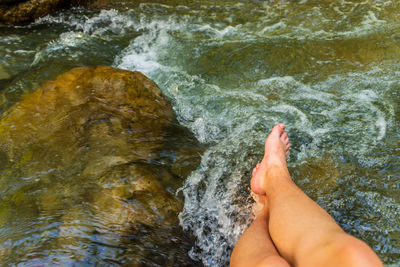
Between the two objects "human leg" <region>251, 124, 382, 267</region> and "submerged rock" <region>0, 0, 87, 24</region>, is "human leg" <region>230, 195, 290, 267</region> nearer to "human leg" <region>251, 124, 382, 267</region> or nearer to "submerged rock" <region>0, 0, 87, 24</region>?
"human leg" <region>251, 124, 382, 267</region>

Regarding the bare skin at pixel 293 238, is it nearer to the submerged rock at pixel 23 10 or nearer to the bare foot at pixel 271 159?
the bare foot at pixel 271 159

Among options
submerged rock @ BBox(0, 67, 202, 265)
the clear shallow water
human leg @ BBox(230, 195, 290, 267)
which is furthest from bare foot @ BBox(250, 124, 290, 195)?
submerged rock @ BBox(0, 67, 202, 265)

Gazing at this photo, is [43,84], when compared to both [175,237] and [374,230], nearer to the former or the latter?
[175,237]

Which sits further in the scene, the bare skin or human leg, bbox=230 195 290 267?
human leg, bbox=230 195 290 267

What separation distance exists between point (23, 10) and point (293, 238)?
5.18 m

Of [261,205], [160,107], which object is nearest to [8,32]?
[160,107]

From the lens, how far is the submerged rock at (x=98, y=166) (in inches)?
70.7

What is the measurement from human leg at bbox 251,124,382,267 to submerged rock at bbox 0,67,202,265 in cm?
58

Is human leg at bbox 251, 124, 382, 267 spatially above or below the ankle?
above

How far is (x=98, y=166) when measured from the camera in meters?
2.17

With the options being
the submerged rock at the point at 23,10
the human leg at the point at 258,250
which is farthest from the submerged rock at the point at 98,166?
the submerged rock at the point at 23,10

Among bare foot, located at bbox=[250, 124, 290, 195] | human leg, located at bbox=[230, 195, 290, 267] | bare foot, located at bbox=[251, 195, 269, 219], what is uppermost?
human leg, located at bbox=[230, 195, 290, 267]

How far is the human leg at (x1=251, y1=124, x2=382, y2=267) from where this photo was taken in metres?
1.16

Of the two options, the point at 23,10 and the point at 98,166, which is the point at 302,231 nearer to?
the point at 98,166
